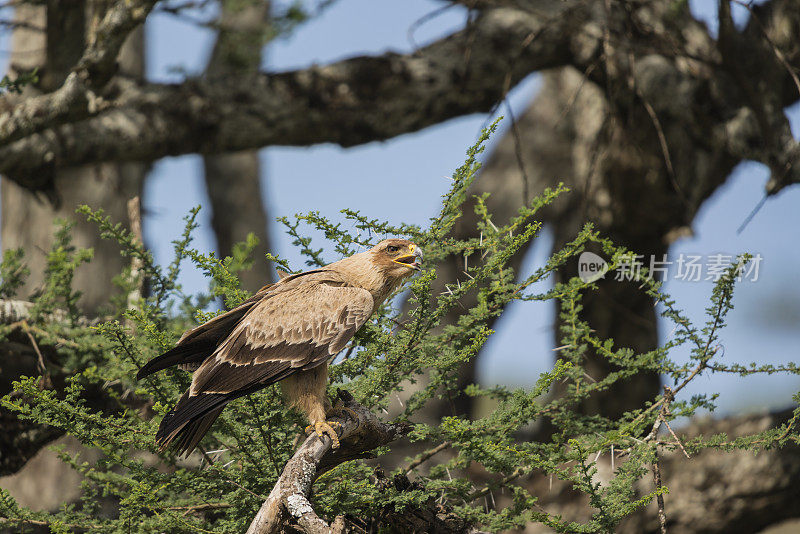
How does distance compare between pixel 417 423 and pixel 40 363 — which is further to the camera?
pixel 40 363

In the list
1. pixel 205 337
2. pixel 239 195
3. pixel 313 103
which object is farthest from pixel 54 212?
pixel 239 195

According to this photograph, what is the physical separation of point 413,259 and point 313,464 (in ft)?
3.88

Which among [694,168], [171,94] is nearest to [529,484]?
[694,168]

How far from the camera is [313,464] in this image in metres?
2.85

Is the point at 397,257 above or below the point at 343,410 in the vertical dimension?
above

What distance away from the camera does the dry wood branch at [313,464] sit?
257 cm

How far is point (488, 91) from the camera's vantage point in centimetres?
635

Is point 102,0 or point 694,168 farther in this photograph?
point 694,168

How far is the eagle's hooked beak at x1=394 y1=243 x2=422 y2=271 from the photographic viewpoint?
361 centimetres

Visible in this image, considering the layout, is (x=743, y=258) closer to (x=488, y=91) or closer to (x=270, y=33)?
(x=488, y=91)

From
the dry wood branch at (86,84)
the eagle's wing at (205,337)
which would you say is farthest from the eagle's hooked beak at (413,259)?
the dry wood branch at (86,84)

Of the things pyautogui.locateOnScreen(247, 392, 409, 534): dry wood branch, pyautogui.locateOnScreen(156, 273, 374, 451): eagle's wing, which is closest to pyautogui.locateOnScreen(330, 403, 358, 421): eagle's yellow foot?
pyautogui.locateOnScreen(247, 392, 409, 534): dry wood branch

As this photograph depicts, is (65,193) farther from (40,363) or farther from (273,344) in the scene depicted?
(273,344)

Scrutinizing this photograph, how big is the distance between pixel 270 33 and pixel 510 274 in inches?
181
